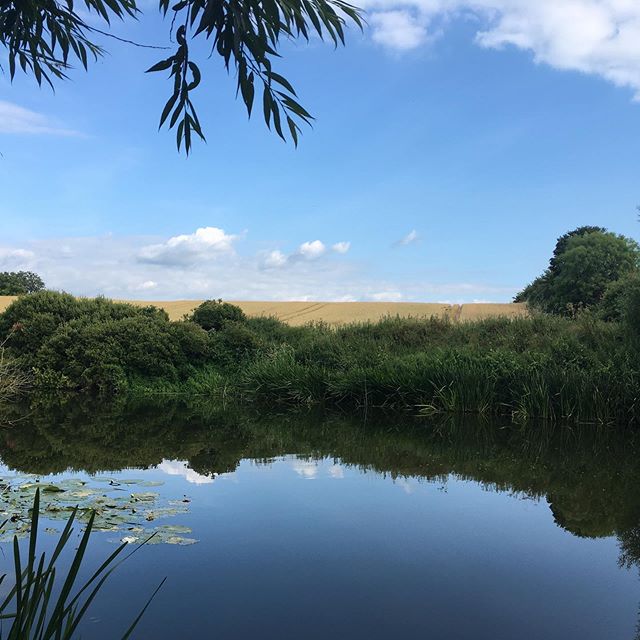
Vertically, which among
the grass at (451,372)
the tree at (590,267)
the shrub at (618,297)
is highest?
the tree at (590,267)

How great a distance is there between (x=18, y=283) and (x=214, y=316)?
4098 centimetres

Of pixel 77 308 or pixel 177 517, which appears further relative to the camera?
pixel 77 308

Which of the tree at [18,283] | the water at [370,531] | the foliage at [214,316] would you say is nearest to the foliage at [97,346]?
the foliage at [214,316]

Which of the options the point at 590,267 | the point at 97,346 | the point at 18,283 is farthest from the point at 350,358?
the point at 18,283

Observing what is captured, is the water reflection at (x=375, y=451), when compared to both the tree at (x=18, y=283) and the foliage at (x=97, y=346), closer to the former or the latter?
the foliage at (x=97, y=346)

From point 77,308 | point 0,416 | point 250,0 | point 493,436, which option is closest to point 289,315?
point 77,308

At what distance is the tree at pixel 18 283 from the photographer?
5146 centimetres

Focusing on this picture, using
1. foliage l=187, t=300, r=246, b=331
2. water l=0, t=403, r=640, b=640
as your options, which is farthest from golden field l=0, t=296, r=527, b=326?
water l=0, t=403, r=640, b=640

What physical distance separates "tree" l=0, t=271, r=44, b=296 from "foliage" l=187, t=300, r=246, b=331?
3336 cm

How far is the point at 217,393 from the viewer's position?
1706 centimetres

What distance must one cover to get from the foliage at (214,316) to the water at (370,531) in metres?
9.96

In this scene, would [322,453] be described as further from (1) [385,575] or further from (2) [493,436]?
(1) [385,575]

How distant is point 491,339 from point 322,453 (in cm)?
893

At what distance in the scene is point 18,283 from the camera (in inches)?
2130
